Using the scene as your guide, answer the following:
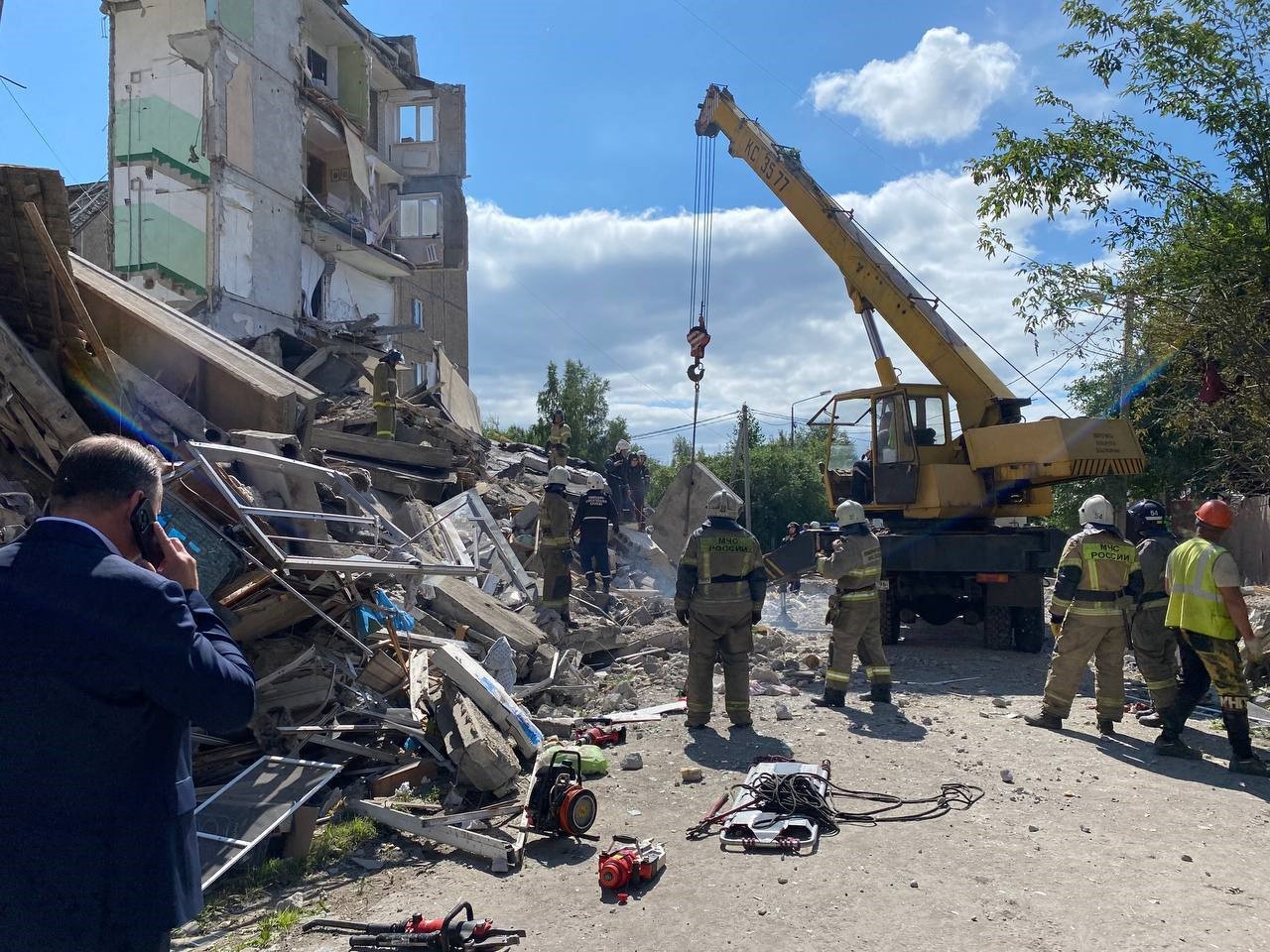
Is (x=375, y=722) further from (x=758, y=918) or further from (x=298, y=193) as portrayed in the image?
(x=298, y=193)

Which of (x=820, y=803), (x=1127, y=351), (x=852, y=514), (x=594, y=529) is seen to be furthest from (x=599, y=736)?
(x=1127, y=351)

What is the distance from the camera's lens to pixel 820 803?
16.6 ft

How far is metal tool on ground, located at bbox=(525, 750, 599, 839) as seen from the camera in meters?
4.75

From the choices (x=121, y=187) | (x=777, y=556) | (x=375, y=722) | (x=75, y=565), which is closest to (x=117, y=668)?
(x=75, y=565)

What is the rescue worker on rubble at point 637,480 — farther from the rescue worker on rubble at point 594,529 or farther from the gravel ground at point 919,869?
the gravel ground at point 919,869

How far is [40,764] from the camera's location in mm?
1949

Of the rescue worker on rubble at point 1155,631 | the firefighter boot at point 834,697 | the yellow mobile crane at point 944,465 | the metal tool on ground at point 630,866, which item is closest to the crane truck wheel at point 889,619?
the yellow mobile crane at point 944,465

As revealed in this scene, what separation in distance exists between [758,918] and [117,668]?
295 centimetres

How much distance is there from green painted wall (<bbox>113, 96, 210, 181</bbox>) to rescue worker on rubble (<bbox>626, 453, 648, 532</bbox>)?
996cm

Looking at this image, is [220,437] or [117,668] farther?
[220,437]

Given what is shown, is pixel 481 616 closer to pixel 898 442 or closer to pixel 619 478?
pixel 898 442

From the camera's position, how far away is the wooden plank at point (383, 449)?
1244cm

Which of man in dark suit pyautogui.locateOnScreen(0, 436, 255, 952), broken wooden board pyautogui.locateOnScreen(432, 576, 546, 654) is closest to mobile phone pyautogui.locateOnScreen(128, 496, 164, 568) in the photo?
man in dark suit pyautogui.locateOnScreen(0, 436, 255, 952)

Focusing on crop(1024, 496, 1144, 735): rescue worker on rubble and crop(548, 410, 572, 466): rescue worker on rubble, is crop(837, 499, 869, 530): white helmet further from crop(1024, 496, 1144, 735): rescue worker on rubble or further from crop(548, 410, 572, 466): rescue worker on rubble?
crop(548, 410, 572, 466): rescue worker on rubble
